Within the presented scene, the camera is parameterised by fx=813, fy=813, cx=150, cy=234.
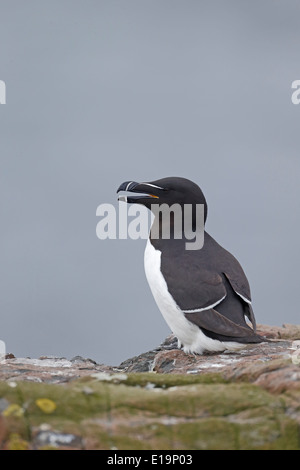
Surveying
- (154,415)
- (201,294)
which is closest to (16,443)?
(154,415)

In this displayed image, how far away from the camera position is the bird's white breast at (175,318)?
1087 centimetres

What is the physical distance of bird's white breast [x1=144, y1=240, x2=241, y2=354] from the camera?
35.7 feet

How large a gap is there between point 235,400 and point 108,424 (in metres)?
0.88

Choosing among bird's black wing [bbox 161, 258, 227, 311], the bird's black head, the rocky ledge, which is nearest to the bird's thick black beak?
the bird's black head

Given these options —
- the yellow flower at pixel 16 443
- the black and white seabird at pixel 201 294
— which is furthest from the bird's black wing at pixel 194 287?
the yellow flower at pixel 16 443

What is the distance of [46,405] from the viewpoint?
214 inches

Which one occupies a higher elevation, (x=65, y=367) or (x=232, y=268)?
(x=232, y=268)

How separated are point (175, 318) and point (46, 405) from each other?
5.69 metres

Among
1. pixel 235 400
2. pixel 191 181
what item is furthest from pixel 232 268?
pixel 235 400

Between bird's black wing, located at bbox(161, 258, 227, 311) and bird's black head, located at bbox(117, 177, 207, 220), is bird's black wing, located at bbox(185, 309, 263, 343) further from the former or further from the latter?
bird's black head, located at bbox(117, 177, 207, 220)

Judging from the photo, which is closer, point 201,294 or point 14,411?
point 14,411

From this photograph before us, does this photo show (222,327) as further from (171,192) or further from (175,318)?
(171,192)

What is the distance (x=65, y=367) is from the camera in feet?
34.8
